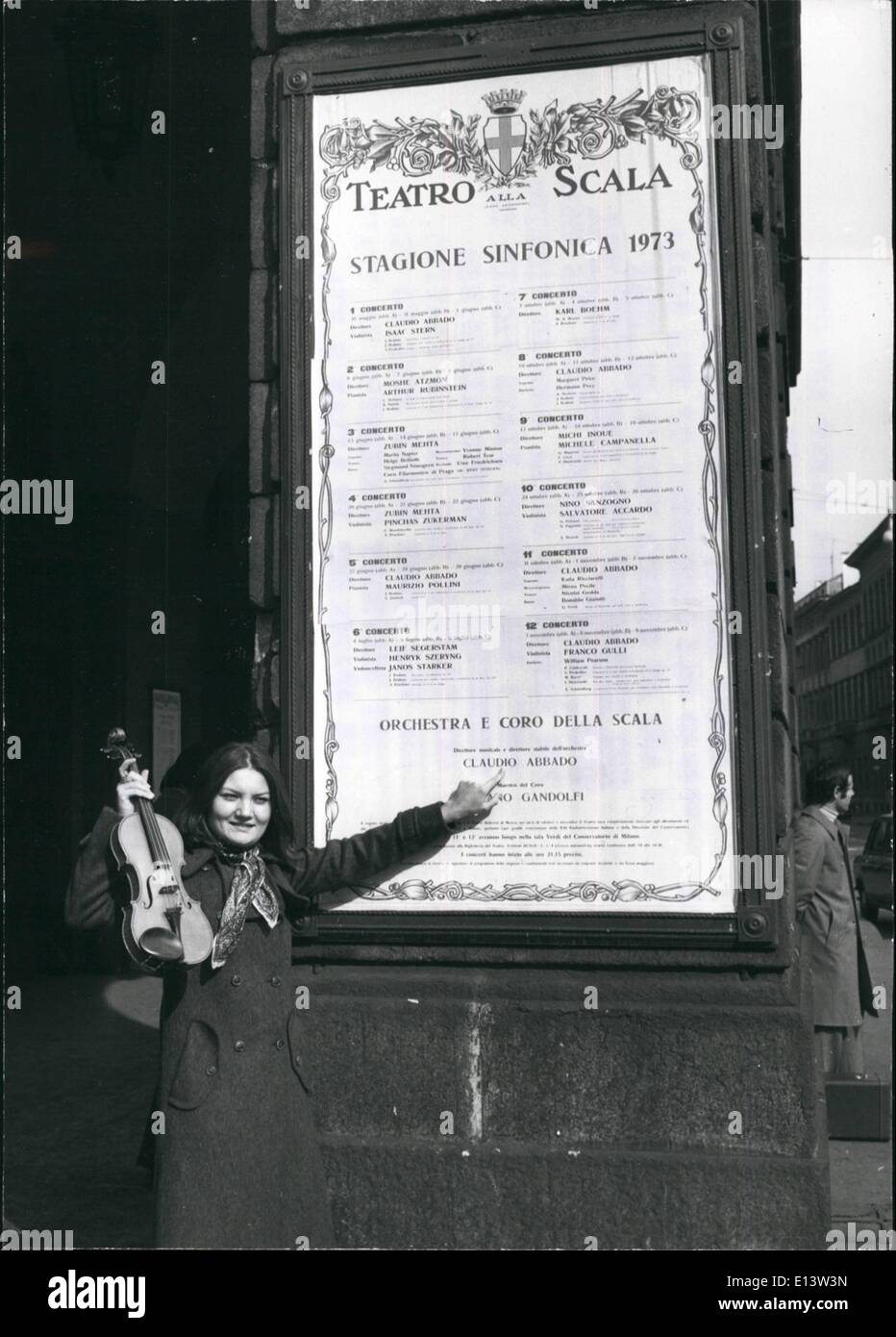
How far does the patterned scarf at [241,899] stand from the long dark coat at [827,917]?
385 cm

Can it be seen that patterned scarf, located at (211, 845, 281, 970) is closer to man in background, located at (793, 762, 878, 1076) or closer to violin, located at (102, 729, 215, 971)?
violin, located at (102, 729, 215, 971)

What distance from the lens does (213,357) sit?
12.3 metres

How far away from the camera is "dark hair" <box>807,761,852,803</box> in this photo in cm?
767

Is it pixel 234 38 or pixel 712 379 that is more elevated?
pixel 234 38

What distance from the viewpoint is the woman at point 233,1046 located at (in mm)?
4164

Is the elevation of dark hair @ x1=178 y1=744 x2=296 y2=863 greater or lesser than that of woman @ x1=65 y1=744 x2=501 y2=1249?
greater

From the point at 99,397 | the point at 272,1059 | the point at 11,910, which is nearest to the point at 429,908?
the point at 272,1059

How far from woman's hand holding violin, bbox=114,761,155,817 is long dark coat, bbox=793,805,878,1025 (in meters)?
4.28

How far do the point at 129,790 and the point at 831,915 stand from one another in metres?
4.62

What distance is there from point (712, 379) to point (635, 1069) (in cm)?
231

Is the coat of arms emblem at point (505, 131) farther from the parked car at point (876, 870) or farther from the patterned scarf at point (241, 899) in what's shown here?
the parked car at point (876, 870)

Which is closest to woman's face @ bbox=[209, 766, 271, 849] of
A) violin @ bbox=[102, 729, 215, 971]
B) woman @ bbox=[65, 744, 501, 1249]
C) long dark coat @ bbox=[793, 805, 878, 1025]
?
woman @ bbox=[65, 744, 501, 1249]

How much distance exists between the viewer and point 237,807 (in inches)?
169
